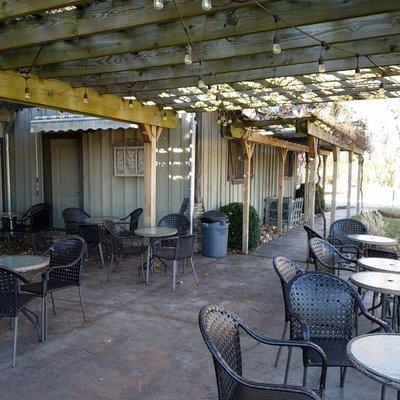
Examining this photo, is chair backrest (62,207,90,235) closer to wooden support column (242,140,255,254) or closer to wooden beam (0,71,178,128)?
wooden beam (0,71,178,128)

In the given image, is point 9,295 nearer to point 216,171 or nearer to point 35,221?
point 35,221

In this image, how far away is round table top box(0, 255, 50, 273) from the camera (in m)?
3.56

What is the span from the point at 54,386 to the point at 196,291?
251cm

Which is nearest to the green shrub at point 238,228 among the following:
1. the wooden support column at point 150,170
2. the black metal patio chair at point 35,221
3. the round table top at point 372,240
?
the wooden support column at point 150,170

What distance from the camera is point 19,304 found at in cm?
329

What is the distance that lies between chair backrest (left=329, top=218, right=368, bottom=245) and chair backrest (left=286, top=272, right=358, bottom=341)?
324 cm

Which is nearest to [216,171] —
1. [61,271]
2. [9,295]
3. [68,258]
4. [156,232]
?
[156,232]

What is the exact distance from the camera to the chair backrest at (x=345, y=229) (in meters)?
5.81

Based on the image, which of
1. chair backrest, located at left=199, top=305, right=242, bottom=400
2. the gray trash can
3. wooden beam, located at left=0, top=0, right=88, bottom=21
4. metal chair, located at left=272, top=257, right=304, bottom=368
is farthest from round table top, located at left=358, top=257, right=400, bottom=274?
the gray trash can

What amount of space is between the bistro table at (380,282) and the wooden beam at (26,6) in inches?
114

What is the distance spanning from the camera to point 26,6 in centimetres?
262

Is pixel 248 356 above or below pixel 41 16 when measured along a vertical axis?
below

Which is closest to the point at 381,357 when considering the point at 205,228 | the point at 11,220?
the point at 205,228

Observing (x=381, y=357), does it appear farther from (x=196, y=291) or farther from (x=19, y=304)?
(x=196, y=291)
